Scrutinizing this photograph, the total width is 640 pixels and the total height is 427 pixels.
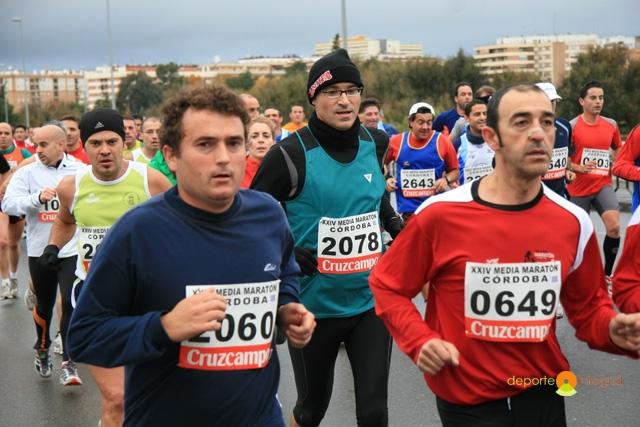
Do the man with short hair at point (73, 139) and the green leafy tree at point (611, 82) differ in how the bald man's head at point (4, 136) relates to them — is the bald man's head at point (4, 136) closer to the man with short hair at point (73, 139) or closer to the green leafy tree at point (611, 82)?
the man with short hair at point (73, 139)

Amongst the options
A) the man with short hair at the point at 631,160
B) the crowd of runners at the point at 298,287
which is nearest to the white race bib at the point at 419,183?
the man with short hair at the point at 631,160

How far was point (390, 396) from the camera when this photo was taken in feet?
23.1

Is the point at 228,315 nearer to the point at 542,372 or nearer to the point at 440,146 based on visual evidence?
the point at 542,372

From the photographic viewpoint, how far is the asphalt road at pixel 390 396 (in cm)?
644

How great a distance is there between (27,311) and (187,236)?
8.57 metres

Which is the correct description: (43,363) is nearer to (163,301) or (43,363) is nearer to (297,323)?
(297,323)

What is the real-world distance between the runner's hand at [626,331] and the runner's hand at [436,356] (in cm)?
57

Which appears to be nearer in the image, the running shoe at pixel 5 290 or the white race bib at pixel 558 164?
the white race bib at pixel 558 164

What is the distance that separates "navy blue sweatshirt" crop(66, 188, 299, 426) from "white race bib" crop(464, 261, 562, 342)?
791 millimetres

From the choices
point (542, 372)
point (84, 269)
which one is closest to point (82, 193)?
point (84, 269)

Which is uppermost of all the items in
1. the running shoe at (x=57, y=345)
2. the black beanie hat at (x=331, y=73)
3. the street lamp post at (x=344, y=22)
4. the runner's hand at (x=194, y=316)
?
the street lamp post at (x=344, y=22)

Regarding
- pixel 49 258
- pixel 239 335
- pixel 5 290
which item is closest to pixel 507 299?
pixel 239 335

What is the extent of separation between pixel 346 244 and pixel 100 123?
78.7 inches

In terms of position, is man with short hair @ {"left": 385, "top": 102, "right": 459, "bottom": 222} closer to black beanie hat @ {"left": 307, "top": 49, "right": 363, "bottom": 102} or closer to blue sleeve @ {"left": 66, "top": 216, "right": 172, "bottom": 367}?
black beanie hat @ {"left": 307, "top": 49, "right": 363, "bottom": 102}
